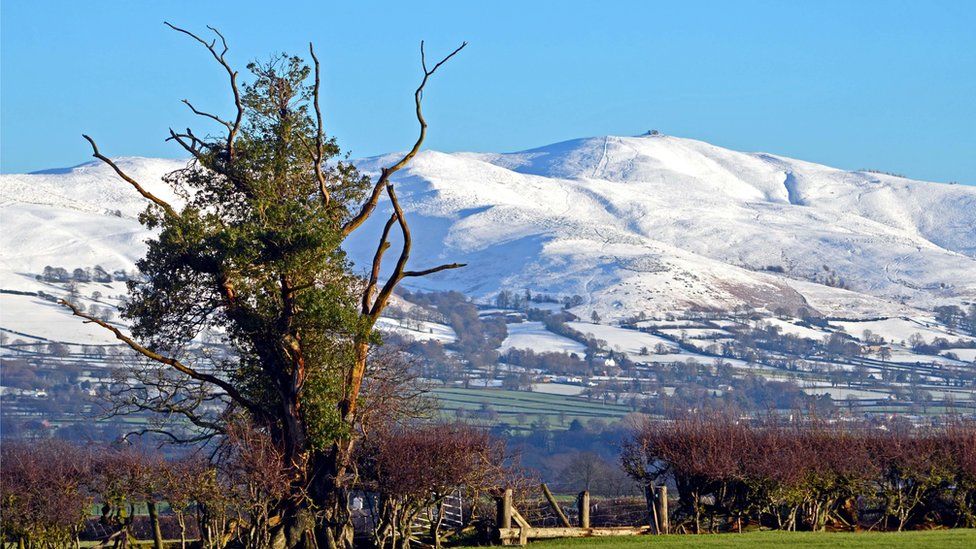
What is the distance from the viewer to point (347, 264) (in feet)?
127

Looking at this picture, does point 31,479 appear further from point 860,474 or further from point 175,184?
point 860,474

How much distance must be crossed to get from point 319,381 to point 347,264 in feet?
13.4

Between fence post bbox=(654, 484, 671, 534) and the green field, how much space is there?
296ft

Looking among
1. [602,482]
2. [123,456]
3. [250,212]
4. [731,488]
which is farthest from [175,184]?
[602,482]

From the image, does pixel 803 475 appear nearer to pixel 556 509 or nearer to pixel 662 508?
pixel 662 508

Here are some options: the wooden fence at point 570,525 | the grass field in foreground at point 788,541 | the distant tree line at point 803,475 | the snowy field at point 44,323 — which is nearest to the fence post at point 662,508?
the wooden fence at point 570,525

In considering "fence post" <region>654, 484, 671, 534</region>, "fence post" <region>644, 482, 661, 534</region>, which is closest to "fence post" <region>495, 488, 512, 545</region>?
"fence post" <region>644, 482, 661, 534</region>

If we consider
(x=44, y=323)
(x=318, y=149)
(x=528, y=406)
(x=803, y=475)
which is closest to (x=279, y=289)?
(x=318, y=149)

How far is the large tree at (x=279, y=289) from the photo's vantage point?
3547 centimetres

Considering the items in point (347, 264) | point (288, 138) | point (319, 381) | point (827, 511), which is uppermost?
point (288, 138)

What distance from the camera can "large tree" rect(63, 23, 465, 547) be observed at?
35.5 meters

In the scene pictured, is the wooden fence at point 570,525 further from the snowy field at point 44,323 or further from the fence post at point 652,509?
the snowy field at point 44,323

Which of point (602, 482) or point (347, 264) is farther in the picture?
point (602, 482)

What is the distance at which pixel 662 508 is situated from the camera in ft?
133
